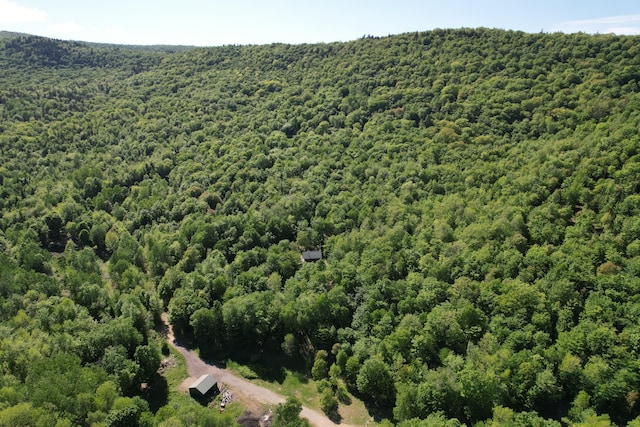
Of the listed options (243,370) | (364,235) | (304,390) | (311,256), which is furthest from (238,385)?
(364,235)

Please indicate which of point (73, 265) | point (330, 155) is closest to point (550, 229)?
point (330, 155)

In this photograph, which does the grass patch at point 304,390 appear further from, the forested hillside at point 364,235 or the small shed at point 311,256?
the small shed at point 311,256

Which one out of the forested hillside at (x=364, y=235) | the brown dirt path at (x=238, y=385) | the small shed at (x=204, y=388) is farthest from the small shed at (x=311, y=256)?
the small shed at (x=204, y=388)

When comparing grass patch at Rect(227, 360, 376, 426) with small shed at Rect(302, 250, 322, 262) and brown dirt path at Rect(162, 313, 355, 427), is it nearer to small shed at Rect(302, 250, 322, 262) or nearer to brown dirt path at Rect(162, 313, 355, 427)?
brown dirt path at Rect(162, 313, 355, 427)

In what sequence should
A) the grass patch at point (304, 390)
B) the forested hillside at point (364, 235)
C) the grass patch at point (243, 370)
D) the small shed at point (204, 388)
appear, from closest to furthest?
the forested hillside at point (364, 235), the grass patch at point (304, 390), the small shed at point (204, 388), the grass patch at point (243, 370)

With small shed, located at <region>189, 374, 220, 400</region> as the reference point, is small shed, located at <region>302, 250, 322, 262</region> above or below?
above

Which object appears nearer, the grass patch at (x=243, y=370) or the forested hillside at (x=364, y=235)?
the forested hillside at (x=364, y=235)

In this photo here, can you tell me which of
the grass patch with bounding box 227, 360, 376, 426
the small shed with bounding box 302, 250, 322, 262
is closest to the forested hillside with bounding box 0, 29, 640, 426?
the small shed with bounding box 302, 250, 322, 262
